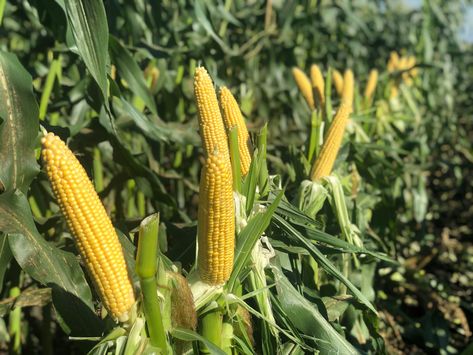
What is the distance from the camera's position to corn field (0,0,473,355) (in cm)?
131

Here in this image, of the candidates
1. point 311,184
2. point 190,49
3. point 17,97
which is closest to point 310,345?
point 311,184

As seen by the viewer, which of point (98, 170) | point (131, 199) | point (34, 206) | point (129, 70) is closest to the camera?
point (129, 70)

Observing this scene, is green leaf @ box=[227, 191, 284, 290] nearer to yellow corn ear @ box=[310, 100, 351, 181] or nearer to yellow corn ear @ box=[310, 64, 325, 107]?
yellow corn ear @ box=[310, 100, 351, 181]

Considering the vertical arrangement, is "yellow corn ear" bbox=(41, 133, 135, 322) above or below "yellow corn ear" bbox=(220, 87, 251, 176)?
below

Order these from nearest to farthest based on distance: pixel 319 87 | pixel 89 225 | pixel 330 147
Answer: pixel 89 225 < pixel 330 147 < pixel 319 87

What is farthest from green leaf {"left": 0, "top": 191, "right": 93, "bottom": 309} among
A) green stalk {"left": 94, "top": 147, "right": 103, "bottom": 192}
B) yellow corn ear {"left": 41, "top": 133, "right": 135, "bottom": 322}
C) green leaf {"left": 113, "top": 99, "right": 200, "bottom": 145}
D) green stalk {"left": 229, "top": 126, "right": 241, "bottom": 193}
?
green stalk {"left": 94, "top": 147, "right": 103, "bottom": 192}

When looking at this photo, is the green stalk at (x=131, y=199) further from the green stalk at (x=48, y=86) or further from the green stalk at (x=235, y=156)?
the green stalk at (x=235, y=156)

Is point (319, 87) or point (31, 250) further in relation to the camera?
point (319, 87)

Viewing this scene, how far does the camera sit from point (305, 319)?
1.62 m

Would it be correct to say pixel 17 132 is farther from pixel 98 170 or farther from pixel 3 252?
pixel 98 170

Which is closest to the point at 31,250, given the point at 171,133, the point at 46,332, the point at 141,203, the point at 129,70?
the point at 129,70

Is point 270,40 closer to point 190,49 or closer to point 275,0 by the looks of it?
point 275,0

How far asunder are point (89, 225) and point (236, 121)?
572 millimetres

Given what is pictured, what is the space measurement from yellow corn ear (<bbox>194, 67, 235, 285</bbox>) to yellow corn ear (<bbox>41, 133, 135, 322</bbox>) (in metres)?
0.18
